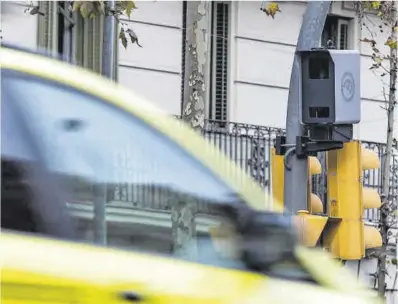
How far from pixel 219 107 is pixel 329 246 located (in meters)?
6.37

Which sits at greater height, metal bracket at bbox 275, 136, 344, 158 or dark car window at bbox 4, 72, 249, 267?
metal bracket at bbox 275, 136, 344, 158

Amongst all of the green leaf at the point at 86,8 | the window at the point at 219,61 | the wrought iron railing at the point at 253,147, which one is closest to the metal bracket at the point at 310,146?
the green leaf at the point at 86,8

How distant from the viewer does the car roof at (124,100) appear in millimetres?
3133

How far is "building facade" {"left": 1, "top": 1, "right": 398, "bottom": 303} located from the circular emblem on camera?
5.09 m

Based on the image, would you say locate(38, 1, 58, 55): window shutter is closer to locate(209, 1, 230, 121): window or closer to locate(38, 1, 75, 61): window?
locate(38, 1, 75, 61): window

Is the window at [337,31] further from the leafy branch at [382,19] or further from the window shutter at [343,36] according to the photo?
the leafy branch at [382,19]

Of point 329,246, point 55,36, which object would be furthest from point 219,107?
point 329,246

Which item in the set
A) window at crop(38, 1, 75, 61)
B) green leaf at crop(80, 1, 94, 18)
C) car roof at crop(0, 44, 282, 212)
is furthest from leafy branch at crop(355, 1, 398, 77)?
car roof at crop(0, 44, 282, 212)

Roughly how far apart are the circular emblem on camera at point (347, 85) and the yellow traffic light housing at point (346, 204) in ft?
1.85

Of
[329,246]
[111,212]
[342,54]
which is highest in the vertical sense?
[342,54]

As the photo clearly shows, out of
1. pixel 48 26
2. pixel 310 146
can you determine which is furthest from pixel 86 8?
pixel 48 26

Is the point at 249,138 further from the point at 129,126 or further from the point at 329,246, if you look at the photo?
the point at 129,126

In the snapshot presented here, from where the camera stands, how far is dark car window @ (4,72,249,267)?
305 centimetres

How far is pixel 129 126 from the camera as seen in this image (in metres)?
3.16
